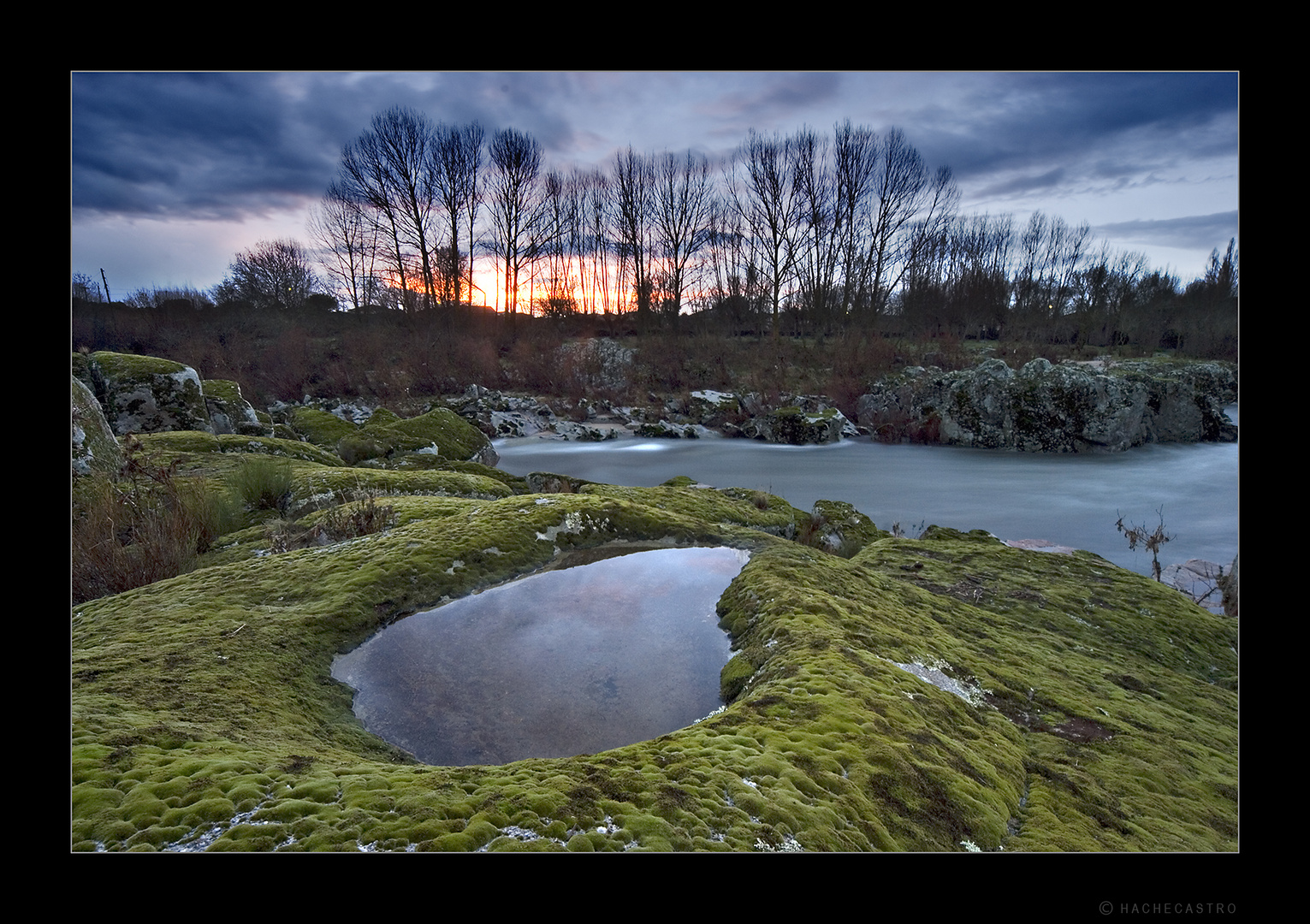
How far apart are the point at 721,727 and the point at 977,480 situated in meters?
15.0

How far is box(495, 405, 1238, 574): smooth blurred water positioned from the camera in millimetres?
10788

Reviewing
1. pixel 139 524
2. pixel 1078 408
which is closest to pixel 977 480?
pixel 1078 408

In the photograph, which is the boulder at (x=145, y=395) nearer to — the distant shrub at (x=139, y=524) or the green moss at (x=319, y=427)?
the green moss at (x=319, y=427)

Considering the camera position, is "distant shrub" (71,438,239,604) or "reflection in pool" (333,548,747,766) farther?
"distant shrub" (71,438,239,604)

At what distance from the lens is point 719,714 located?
2096 millimetres

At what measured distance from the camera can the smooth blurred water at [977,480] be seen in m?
10.8

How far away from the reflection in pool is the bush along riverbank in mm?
136

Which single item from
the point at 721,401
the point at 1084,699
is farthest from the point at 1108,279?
the point at 1084,699

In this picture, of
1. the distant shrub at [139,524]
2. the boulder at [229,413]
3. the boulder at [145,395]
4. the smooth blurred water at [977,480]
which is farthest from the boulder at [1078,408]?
the boulder at [145,395]

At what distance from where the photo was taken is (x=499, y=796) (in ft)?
4.68

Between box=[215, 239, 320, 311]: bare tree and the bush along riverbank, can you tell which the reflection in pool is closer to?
the bush along riverbank

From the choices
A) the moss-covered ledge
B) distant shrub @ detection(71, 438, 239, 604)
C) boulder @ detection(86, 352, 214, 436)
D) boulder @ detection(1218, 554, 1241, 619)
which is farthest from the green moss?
boulder @ detection(1218, 554, 1241, 619)

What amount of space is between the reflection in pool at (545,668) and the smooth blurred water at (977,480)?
29.4ft
